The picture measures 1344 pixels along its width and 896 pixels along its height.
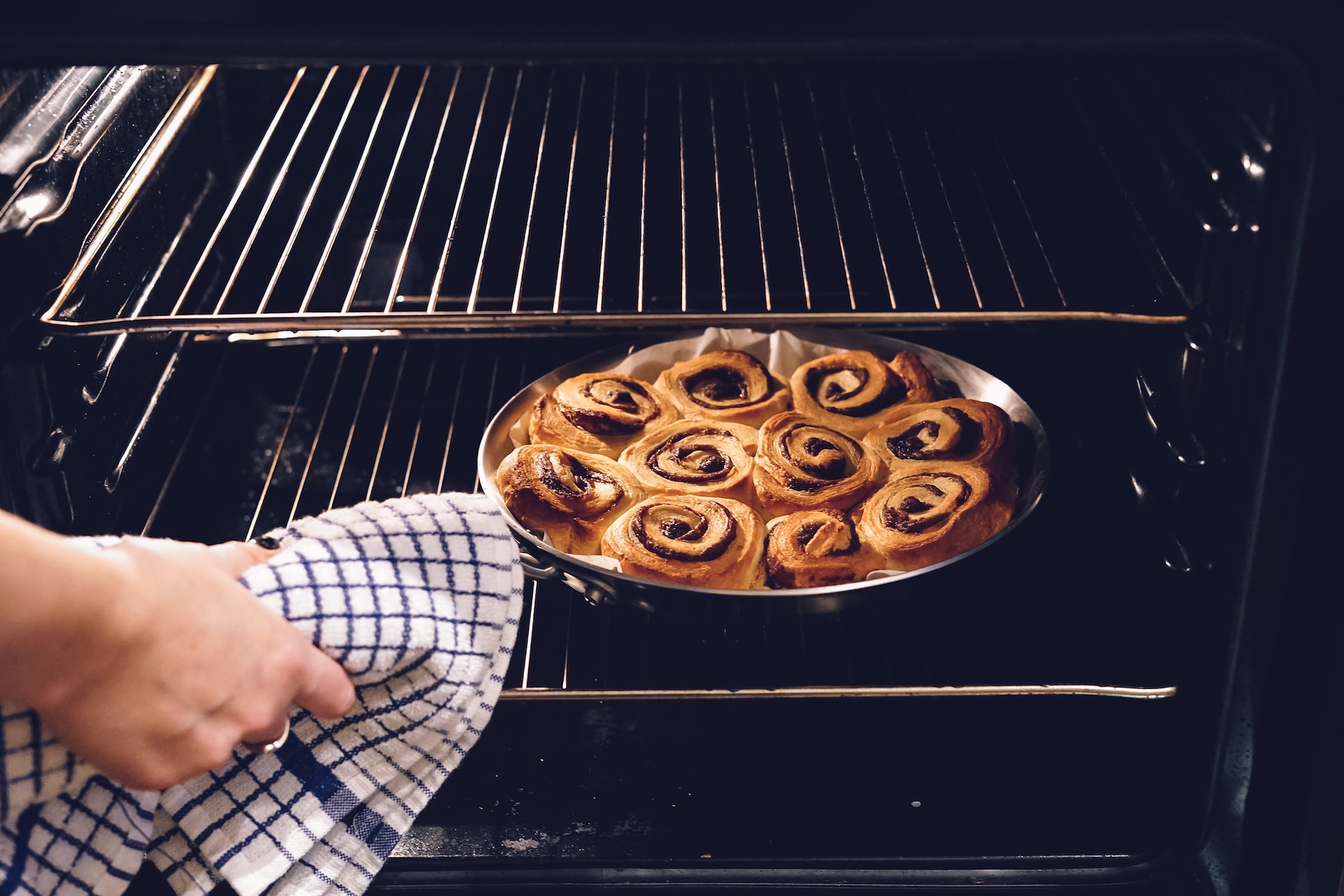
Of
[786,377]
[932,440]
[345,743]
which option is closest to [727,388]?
[786,377]

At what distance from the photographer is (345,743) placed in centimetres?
89

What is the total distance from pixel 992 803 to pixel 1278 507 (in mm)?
411

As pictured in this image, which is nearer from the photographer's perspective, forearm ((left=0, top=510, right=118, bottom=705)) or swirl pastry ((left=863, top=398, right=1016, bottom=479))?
forearm ((left=0, top=510, right=118, bottom=705))

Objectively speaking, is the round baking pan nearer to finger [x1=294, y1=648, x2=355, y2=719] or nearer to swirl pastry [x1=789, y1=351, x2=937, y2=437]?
swirl pastry [x1=789, y1=351, x2=937, y2=437]

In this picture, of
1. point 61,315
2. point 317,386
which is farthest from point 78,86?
point 317,386

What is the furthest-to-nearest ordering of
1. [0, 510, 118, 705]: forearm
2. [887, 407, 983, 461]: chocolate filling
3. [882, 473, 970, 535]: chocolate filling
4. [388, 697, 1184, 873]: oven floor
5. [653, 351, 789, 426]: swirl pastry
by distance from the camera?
[653, 351, 789, 426]: swirl pastry → [887, 407, 983, 461]: chocolate filling → [882, 473, 970, 535]: chocolate filling → [388, 697, 1184, 873]: oven floor → [0, 510, 118, 705]: forearm

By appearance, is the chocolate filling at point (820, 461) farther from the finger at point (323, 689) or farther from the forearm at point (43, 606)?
the forearm at point (43, 606)

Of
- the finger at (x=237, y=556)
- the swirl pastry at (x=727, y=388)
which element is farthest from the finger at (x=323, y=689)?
the swirl pastry at (x=727, y=388)

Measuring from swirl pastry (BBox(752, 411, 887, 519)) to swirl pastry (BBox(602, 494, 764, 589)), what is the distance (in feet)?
0.12

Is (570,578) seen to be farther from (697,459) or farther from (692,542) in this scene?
(697,459)

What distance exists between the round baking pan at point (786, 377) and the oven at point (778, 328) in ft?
0.10

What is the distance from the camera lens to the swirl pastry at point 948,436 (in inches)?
50.0

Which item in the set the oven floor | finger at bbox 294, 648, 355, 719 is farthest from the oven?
finger at bbox 294, 648, 355, 719

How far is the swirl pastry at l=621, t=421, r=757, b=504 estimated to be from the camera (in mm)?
1286
